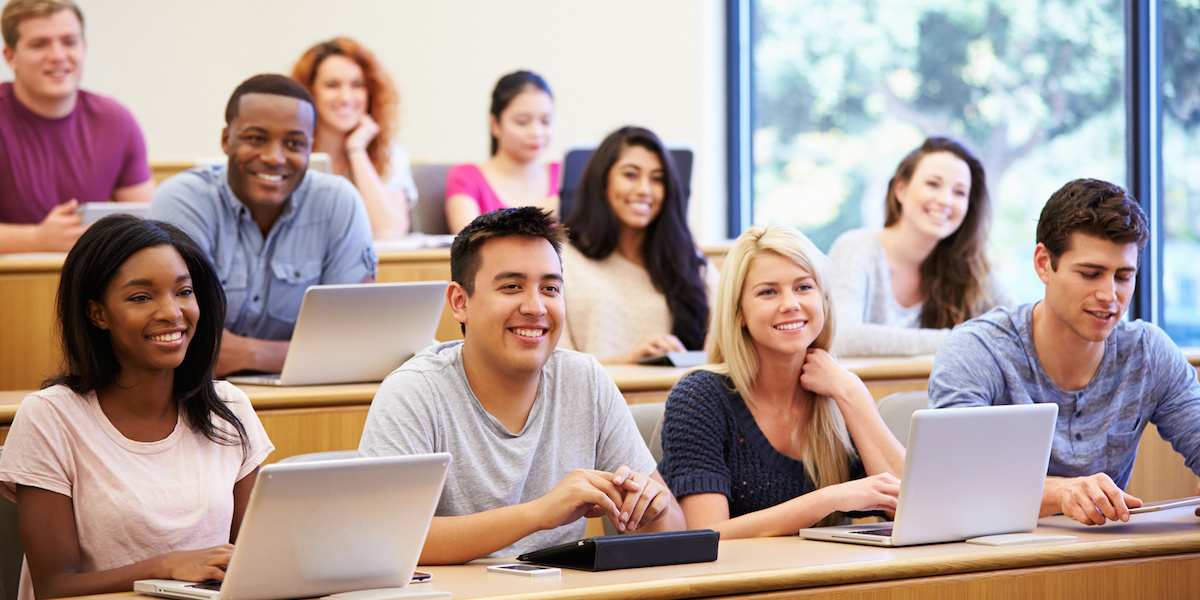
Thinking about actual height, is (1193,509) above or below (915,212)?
below

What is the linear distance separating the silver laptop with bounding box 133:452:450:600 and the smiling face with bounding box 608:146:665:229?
1.98 metres

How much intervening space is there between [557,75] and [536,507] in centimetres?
407

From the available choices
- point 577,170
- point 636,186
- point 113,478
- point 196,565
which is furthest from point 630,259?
point 196,565

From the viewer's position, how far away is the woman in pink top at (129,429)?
61.6 inches

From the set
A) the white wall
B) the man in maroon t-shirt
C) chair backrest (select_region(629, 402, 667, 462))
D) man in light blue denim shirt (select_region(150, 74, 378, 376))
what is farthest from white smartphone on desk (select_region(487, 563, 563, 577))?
the white wall

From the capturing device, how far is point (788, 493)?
207cm

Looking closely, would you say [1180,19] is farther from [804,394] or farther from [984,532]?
[984,532]

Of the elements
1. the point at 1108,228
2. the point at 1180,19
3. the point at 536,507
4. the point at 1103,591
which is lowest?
the point at 1103,591

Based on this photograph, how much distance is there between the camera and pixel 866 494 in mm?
1871

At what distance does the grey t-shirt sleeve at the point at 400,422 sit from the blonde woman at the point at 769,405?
1.54 ft

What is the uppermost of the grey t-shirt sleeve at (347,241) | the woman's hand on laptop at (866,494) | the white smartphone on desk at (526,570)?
the grey t-shirt sleeve at (347,241)

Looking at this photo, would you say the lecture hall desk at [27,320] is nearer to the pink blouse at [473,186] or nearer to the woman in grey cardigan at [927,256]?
the pink blouse at [473,186]

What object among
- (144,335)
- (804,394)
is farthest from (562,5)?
(144,335)

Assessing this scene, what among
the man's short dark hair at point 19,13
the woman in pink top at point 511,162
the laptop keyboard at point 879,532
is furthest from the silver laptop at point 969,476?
the man's short dark hair at point 19,13
